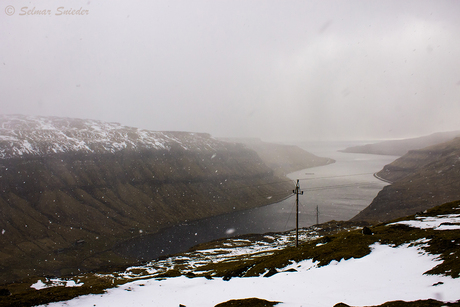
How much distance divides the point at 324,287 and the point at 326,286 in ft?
0.91

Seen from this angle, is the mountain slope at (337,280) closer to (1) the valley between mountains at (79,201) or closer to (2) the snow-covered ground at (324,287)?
(2) the snow-covered ground at (324,287)

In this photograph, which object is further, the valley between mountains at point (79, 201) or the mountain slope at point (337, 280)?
the valley between mountains at point (79, 201)

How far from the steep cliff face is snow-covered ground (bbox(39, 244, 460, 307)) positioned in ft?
246

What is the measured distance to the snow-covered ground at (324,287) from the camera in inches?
755

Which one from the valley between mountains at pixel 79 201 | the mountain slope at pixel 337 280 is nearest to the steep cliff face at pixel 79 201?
the valley between mountains at pixel 79 201

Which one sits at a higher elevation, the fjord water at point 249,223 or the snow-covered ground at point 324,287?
the snow-covered ground at point 324,287

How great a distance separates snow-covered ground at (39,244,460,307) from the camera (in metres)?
19.2

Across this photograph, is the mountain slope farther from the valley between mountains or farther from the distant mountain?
the distant mountain

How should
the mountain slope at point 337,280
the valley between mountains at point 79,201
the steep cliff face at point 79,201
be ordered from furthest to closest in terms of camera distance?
the steep cliff face at point 79,201, the valley between mountains at point 79,201, the mountain slope at point 337,280

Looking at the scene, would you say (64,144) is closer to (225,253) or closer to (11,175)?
(11,175)

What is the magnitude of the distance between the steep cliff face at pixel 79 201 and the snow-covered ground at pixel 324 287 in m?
75.1

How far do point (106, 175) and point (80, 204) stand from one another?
3150 centimetres

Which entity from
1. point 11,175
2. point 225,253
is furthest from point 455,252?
point 11,175

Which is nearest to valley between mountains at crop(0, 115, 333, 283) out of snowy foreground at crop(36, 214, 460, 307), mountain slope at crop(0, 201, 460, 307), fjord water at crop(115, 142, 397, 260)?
fjord water at crop(115, 142, 397, 260)
